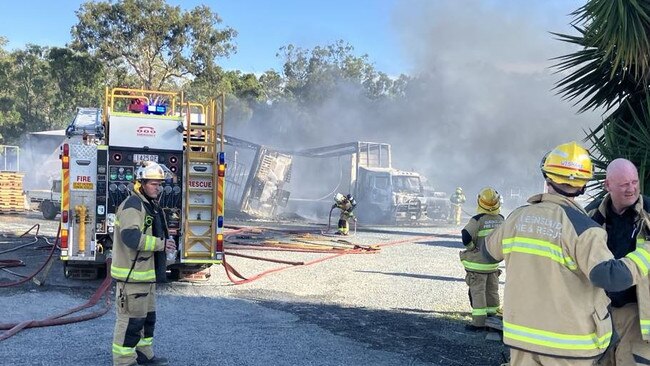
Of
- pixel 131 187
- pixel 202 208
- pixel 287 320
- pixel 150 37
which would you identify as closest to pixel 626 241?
pixel 287 320

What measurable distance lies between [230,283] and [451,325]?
12.1 feet

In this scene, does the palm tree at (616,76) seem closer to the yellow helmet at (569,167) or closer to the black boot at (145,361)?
the yellow helmet at (569,167)

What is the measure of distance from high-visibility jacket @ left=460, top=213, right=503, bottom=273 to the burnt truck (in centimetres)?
1675

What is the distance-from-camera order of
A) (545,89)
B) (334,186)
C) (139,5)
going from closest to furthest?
(334,186), (139,5), (545,89)

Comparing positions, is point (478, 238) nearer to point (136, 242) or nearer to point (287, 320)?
point (287, 320)

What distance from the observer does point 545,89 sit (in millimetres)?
37625

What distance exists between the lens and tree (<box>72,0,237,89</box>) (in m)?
33.5

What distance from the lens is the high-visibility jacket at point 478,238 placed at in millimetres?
6840

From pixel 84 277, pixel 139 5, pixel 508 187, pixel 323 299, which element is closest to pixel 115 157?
pixel 84 277

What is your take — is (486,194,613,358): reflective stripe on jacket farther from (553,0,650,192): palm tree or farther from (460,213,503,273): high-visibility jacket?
(460,213,503,273): high-visibility jacket

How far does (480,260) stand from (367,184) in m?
17.8

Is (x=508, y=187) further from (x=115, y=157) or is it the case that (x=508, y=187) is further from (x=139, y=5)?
(x=115, y=157)

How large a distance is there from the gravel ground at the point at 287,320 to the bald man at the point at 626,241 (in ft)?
7.25

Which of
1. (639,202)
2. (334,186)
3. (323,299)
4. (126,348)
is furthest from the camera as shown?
(334,186)
